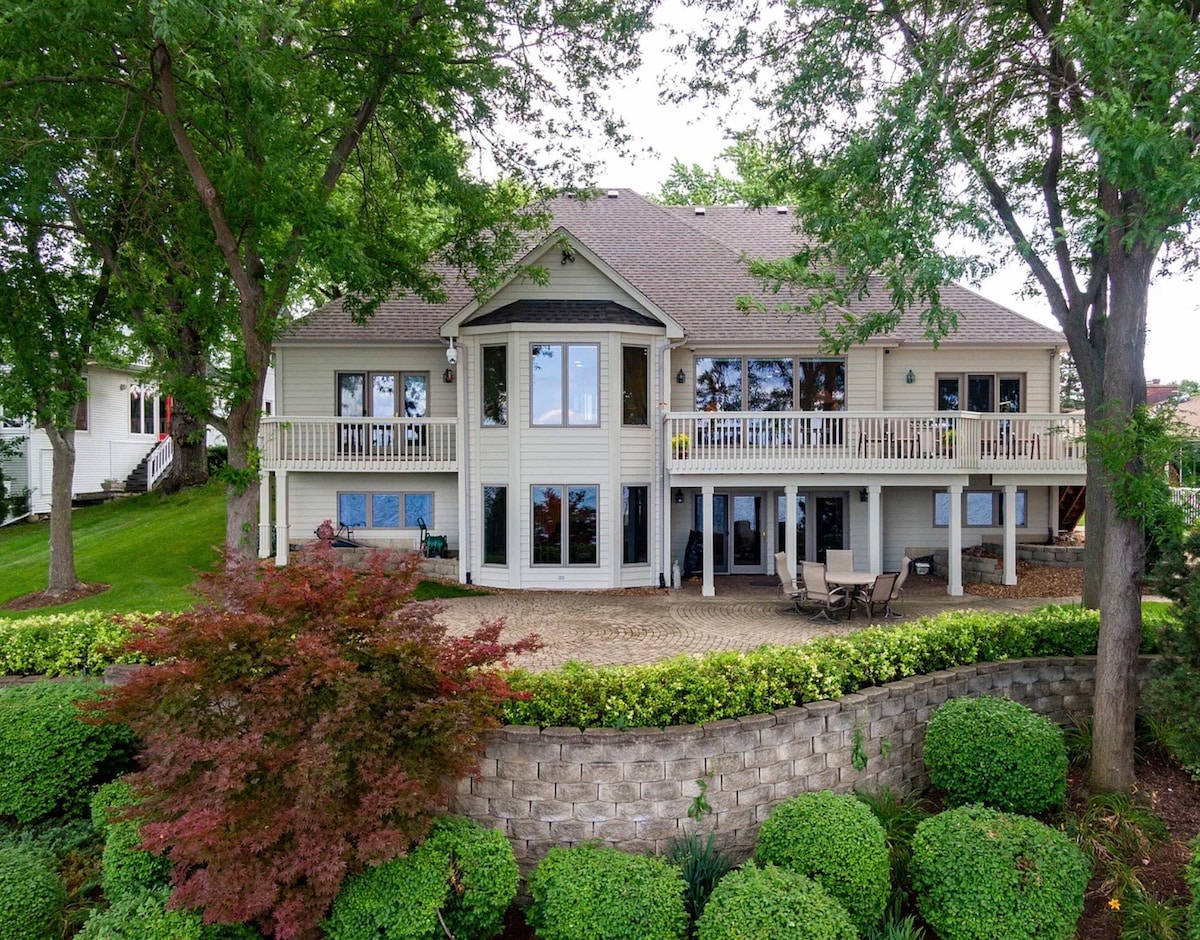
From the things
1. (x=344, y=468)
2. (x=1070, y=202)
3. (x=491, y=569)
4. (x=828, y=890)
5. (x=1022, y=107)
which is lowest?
(x=828, y=890)

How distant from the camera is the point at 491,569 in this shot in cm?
1404

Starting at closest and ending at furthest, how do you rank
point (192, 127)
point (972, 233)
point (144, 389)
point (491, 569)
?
A: 1. point (972, 233)
2. point (192, 127)
3. point (491, 569)
4. point (144, 389)

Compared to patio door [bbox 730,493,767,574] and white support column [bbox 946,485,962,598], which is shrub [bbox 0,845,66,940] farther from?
white support column [bbox 946,485,962,598]

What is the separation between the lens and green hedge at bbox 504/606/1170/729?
5.43 m

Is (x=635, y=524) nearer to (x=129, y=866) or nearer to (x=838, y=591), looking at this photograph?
(x=838, y=591)

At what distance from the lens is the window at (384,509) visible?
15727 millimetres

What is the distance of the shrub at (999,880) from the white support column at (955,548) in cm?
868

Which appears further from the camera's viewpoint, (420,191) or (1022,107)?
(420,191)

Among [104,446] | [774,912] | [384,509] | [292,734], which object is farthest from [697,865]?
[104,446]

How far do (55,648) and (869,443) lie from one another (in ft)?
42.5

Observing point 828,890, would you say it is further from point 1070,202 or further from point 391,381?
point 391,381

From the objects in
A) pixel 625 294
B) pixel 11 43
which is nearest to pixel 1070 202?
pixel 625 294

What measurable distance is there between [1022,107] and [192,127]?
11.6 metres

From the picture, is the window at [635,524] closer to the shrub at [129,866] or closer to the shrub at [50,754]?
the shrub at [50,754]
